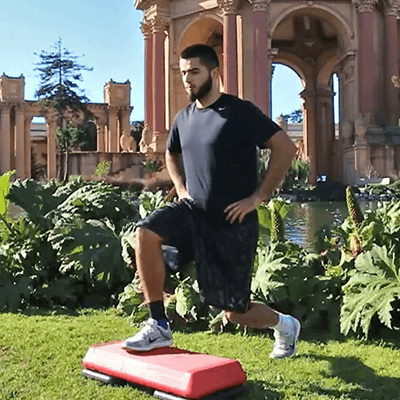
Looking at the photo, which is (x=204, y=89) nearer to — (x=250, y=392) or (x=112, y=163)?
(x=250, y=392)

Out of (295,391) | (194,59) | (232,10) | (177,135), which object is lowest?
(295,391)

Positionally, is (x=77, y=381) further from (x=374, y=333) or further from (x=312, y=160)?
(x=312, y=160)

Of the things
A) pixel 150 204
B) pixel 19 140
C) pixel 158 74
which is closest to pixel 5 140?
pixel 19 140

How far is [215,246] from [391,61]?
106ft

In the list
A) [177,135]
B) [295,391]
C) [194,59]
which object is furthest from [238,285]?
[194,59]

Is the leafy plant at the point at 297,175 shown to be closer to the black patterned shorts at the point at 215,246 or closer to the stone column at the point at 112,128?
the stone column at the point at 112,128

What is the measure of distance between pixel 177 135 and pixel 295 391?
4.82ft

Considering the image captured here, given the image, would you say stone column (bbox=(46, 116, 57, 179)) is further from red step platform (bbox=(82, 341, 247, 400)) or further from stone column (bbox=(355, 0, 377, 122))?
red step platform (bbox=(82, 341, 247, 400))

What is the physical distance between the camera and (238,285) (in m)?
3.23

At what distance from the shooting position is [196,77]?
3.19 m

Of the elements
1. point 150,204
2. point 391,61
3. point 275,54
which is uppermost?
point 275,54

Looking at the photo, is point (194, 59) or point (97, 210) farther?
point (97, 210)

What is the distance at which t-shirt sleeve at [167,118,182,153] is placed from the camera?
3439mm

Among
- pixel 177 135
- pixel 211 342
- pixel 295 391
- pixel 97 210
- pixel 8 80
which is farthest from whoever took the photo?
pixel 8 80
